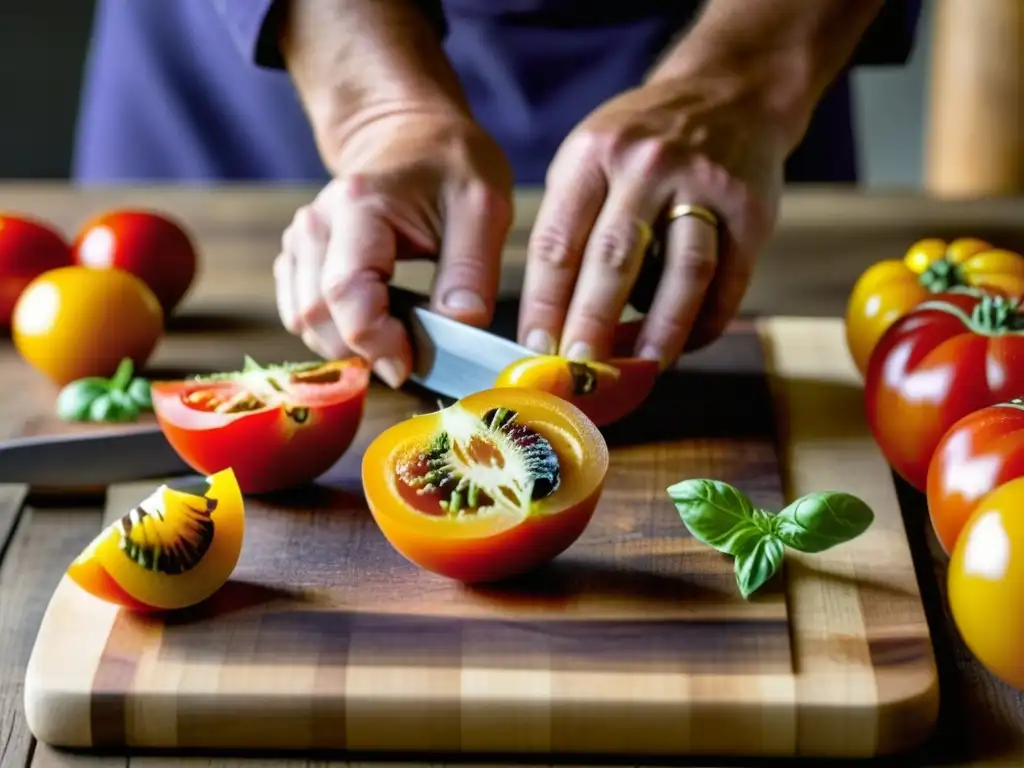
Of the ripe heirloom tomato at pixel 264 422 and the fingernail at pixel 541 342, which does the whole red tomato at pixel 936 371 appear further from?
the ripe heirloom tomato at pixel 264 422

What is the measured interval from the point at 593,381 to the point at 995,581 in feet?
1.68

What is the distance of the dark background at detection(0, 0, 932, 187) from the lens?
10.7ft

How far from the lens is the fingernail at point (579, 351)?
142 centimetres

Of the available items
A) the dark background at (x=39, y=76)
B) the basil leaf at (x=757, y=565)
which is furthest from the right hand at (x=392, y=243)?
the dark background at (x=39, y=76)

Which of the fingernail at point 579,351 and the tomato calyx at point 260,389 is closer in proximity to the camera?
the tomato calyx at point 260,389

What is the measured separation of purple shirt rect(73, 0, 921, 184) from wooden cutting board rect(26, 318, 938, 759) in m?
0.92

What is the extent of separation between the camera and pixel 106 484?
1.38m

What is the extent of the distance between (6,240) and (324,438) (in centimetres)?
67

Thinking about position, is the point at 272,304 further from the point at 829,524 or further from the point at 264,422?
the point at 829,524

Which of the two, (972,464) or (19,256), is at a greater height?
(972,464)

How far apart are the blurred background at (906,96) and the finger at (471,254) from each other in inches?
44.6

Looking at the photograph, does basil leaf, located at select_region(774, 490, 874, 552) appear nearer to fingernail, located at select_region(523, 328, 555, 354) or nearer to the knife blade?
fingernail, located at select_region(523, 328, 555, 354)

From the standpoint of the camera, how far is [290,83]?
2141 mm

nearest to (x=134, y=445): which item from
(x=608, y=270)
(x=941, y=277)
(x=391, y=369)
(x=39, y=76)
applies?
(x=391, y=369)
